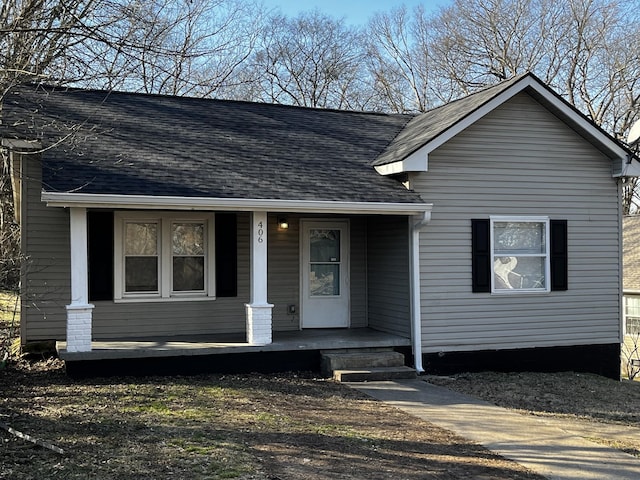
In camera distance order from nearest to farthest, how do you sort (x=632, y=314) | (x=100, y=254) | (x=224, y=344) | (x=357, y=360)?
(x=224, y=344)
(x=357, y=360)
(x=100, y=254)
(x=632, y=314)

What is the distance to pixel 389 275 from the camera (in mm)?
11516

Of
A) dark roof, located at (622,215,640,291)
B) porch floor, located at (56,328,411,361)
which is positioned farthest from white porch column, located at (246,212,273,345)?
dark roof, located at (622,215,640,291)

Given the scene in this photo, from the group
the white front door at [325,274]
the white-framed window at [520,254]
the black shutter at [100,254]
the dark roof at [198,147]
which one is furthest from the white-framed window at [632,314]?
the black shutter at [100,254]

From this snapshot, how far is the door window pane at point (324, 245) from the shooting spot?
12086 millimetres

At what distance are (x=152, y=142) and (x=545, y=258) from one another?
6975 millimetres

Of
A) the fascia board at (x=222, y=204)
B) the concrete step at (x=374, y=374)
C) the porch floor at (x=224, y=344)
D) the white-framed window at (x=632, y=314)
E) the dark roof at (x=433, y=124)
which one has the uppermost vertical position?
the dark roof at (x=433, y=124)

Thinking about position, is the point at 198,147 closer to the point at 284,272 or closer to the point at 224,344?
the point at 284,272

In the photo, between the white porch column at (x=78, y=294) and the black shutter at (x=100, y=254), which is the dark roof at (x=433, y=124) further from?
the white porch column at (x=78, y=294)

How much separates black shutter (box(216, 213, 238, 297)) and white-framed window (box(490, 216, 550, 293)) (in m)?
4.37

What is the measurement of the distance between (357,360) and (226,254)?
9.61ft

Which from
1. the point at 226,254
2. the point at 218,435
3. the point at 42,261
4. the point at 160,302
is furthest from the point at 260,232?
the point at 218,435

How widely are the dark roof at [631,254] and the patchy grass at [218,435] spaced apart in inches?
642

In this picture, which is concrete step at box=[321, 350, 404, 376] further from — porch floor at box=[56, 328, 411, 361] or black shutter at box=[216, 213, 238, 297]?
black shutter at box=[216, 213, 238, 297]

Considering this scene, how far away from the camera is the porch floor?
9.30 meters
